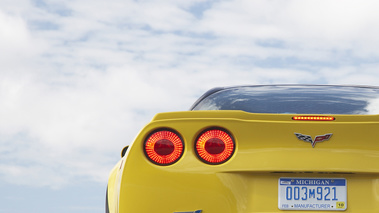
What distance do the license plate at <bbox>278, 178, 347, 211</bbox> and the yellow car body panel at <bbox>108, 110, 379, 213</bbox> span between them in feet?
0.10

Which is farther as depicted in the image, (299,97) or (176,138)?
(299,97)

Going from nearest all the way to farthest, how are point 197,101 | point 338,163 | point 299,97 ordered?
1. point 338,163
2. point 299,97
3. point 197,101

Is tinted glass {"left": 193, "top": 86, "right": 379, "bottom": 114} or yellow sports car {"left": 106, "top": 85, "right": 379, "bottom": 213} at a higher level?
tinted glass {"left": 193, "top": 86, "right": 379, "bottom": 114}

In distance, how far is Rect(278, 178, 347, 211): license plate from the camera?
126 inches

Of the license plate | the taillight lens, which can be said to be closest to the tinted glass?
the taillight lens

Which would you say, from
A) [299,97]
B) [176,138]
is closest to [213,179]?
[176,138]

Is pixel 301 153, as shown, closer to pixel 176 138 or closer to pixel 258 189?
pixel 258 189

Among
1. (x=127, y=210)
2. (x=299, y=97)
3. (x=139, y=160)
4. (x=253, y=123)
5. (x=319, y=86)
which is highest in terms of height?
(x=319, y=86)

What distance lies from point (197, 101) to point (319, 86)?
1.12 meters

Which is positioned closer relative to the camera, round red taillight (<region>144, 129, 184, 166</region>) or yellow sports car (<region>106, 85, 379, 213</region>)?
yellow sports car (<region>106, 85, 379, 213</region>)

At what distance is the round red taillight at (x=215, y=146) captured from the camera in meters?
3.27

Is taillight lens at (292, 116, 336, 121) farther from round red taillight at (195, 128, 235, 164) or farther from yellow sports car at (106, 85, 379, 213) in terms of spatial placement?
round red taillight at (195, 128, 235, 164)

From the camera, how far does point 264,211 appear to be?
10.5ft

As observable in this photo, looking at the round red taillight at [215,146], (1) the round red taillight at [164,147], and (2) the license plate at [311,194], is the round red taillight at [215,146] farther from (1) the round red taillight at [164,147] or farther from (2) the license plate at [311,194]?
(2) the license plate at [311,194]
